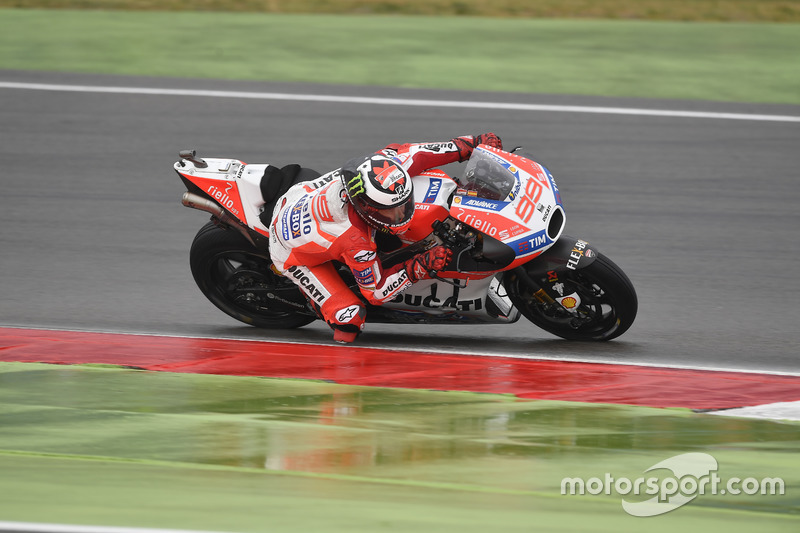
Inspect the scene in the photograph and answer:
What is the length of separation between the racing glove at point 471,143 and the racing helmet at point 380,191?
29.4 inches

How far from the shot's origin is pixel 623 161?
34.4ft

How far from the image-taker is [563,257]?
6.52 meters

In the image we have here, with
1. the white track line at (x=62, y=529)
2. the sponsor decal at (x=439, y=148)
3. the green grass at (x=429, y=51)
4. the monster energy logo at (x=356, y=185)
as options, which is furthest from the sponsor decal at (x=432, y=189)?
the green grass at (x=429, y=51)

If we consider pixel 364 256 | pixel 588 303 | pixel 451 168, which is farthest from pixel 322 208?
pixel 451 168

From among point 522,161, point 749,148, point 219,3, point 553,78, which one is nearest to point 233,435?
point 522,161

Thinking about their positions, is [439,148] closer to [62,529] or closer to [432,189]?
[432,189]

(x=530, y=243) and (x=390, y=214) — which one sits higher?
(x=390, y=214)

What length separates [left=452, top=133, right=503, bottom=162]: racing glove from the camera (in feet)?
22.7

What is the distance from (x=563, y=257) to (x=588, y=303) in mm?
498

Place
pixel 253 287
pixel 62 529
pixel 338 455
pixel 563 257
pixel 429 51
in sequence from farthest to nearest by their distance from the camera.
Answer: pixel 429 51 → pixel 253 287 → pixel 563 257 → pixel 338 455 → pixel 62 529

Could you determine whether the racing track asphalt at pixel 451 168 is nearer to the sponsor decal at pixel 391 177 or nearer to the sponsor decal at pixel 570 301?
the sponsor decal at pixel 570 301

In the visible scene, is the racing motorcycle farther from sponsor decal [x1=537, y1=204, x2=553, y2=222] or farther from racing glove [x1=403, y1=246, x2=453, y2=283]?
racing glove [x1=403, y1=246, x2=453, y2=283]

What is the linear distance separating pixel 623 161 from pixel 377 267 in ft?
15.1

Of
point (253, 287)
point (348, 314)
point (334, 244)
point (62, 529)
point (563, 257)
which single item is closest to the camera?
point (62, 529)
